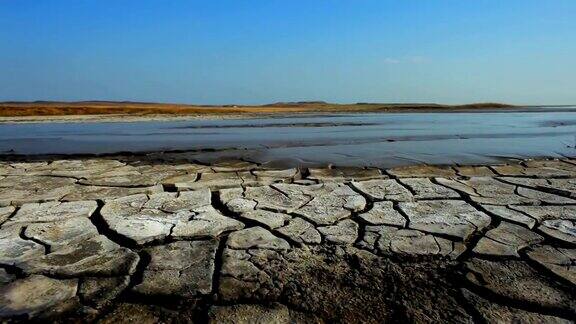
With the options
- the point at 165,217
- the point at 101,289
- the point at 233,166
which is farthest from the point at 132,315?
the point at 233,166

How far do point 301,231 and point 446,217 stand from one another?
40.0 inches

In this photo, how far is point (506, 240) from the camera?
2.40m

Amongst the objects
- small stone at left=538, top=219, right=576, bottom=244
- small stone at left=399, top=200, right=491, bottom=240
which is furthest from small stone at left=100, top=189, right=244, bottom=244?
small stone at left=538, top=219, right=576, bottom=244

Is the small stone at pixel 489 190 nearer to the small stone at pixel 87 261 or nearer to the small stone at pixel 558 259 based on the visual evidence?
the small stone at pixel 558 259

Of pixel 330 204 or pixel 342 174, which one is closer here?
pixel 330 204

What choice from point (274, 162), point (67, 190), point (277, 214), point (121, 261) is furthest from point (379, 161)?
point (121, 261)

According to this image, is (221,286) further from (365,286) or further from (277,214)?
(277,214)

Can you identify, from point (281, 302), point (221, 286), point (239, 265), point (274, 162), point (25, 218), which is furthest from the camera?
point (274, 162)

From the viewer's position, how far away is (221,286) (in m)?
1.86

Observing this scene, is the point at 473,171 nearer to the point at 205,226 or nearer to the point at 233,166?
the point at 233,166

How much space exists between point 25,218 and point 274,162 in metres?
3.14

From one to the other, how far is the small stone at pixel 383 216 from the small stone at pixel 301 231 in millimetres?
408

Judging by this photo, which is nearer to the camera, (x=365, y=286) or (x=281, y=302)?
(x=281, y=302)

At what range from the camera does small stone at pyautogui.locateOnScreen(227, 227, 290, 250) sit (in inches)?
91.3
